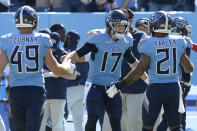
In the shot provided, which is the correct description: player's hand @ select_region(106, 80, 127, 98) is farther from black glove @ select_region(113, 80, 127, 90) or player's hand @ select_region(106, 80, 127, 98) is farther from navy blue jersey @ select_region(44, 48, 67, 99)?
navy blue jersey @ select_region(44, 48, 67, 99)

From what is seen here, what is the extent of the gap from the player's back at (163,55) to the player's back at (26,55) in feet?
3.98

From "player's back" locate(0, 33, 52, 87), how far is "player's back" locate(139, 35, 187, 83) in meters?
1.21

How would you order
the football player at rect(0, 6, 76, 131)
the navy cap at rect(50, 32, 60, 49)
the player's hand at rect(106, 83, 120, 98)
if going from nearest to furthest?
the football player at rect(0, 6, 76, 131), the player's hand at rect(106, 83, 120, 98), the navy cap at rect(50, 32, 60, 49)

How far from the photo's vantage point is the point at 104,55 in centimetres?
746

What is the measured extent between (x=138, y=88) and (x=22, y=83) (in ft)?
8.11

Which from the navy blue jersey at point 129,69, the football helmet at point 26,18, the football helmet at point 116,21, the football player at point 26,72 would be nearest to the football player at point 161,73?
the football helmet at point 116,21

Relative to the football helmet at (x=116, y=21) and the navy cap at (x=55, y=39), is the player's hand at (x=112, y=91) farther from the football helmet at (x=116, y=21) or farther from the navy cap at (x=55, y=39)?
the navy cap at (x=55, y=39)

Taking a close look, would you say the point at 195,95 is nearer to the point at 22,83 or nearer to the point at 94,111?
the point at 94,111

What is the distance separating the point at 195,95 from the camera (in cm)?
1259

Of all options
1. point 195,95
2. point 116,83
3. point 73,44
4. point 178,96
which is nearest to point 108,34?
point 116,83

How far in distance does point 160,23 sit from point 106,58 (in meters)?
0.78

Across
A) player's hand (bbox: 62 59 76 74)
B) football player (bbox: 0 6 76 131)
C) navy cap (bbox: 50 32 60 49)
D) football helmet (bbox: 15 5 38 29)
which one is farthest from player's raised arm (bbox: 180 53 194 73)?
navy cap (bbox: 50 32 60 49)

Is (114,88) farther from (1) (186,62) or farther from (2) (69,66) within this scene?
(1) (186,62)

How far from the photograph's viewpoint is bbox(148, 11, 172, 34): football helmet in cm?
727
